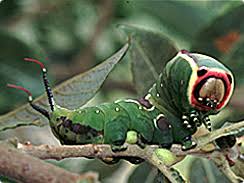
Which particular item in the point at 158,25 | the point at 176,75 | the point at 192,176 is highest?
the point at 176,75

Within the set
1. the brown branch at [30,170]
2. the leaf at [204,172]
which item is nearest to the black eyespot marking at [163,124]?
the brown branch at [30,170]

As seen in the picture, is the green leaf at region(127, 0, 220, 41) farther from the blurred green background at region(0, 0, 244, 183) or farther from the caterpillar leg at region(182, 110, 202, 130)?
the caterpillar leg at region(182, 110, 202, 130)

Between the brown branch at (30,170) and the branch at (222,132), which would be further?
the branch at (222,132)

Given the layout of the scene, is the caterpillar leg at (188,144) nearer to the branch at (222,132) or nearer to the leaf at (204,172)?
the branch at (222,132)

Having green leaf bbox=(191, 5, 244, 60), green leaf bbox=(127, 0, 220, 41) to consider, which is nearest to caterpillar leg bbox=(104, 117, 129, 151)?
green leaf bbox=(191, 5, 244, 60)

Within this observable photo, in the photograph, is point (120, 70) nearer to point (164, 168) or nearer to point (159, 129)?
point (159, 129)

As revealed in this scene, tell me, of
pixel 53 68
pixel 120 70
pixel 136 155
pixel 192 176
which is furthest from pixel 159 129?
pixel 120 70

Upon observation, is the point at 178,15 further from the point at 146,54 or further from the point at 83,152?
the point at 83,152
